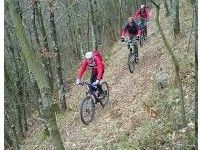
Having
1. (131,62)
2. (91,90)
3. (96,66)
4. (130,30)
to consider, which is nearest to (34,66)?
(96,66)

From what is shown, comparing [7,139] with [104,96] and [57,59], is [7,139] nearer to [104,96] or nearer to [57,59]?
[57,59]

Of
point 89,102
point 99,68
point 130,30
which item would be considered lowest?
point 89,102

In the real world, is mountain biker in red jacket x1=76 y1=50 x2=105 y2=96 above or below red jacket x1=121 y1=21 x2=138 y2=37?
below

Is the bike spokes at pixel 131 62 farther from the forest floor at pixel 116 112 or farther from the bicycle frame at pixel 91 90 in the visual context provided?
the bicycle frame at pixel 91 90

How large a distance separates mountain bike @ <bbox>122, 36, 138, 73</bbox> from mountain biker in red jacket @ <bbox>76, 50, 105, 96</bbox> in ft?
10.9

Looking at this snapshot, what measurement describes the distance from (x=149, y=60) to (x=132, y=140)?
753 centimetres

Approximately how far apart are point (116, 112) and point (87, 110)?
96 cm

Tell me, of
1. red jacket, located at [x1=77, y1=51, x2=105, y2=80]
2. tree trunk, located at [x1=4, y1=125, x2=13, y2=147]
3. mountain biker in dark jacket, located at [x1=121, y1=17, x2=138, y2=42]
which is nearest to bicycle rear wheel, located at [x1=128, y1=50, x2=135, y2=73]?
mountain biker in dark jacket, located at [x1=121, y1=17, x2=138, y2=42]

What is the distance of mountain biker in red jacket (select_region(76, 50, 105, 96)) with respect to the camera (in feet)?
46.1

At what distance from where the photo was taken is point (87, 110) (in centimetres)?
1468

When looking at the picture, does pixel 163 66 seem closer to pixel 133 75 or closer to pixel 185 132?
pixel 133 75

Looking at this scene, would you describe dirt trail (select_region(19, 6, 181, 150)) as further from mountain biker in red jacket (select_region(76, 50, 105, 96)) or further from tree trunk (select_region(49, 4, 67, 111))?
mountain biker in red jacket (select_region(76, 50, 105, 96))

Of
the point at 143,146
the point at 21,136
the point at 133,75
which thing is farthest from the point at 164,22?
the point at 143,146

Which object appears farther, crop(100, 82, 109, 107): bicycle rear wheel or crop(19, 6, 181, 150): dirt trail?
crop(100, 82, 109, 107): bicycle rear wheel
